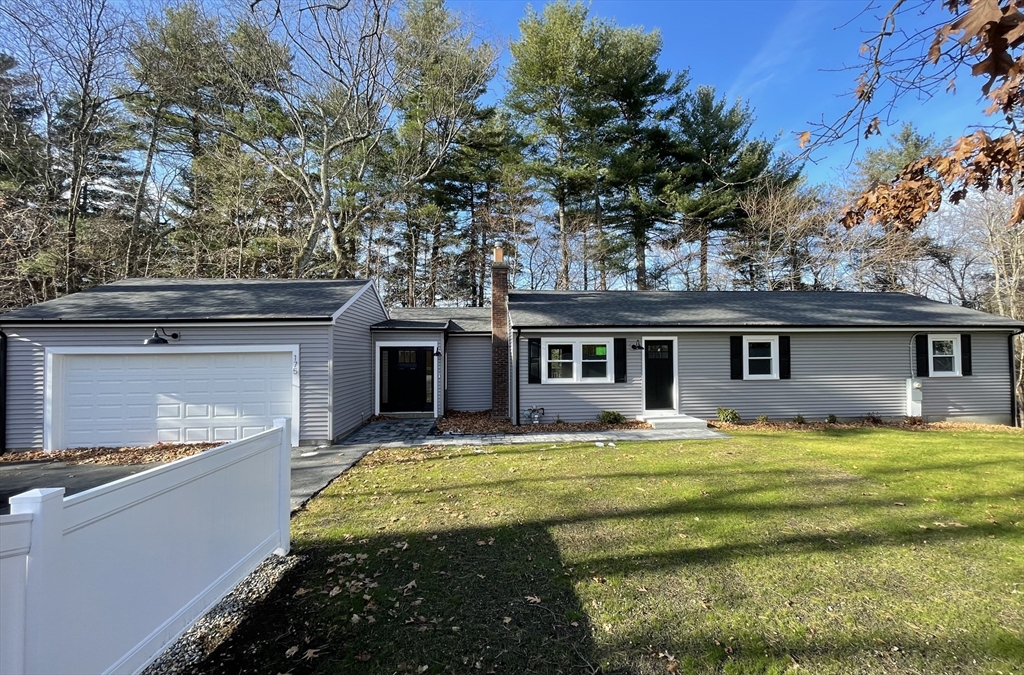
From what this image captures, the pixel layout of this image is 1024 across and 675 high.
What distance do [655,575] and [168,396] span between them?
32.6ft

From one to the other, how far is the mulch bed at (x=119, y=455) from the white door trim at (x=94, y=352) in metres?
0.40

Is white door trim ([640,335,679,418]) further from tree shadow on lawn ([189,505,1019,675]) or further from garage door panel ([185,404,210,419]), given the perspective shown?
garage door panel ([185,404,210,419])

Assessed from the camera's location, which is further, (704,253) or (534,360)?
(704,253)

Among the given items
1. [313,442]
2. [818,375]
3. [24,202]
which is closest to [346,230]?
[24,202]

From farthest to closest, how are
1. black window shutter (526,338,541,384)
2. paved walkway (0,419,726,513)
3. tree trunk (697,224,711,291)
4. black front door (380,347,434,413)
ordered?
tree trunk (697,224,711,291) < black front door (380,347,434,413) < black window shutter (526,338,541,384) < paved walkway (0,419,726,513)

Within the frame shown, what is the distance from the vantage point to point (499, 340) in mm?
12953

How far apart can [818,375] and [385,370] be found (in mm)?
11805

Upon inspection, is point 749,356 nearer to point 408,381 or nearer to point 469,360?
point 469,360

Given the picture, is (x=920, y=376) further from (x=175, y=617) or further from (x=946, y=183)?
(x=175, y=617)

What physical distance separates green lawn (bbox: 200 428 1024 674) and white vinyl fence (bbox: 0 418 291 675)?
1.56ft

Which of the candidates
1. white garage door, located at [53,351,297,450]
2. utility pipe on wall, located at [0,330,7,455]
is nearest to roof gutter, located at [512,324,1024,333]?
white garage door, located at [53,351,297,450]

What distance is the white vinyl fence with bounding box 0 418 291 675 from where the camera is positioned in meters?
1.58

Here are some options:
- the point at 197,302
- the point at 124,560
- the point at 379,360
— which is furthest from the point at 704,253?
the point at 124,560

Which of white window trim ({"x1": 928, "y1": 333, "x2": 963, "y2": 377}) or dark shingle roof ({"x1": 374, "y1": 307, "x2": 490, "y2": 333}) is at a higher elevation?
dark shingle roof ({"x1": 374, "y1": 307, "x2": 490, "y2": 333})
